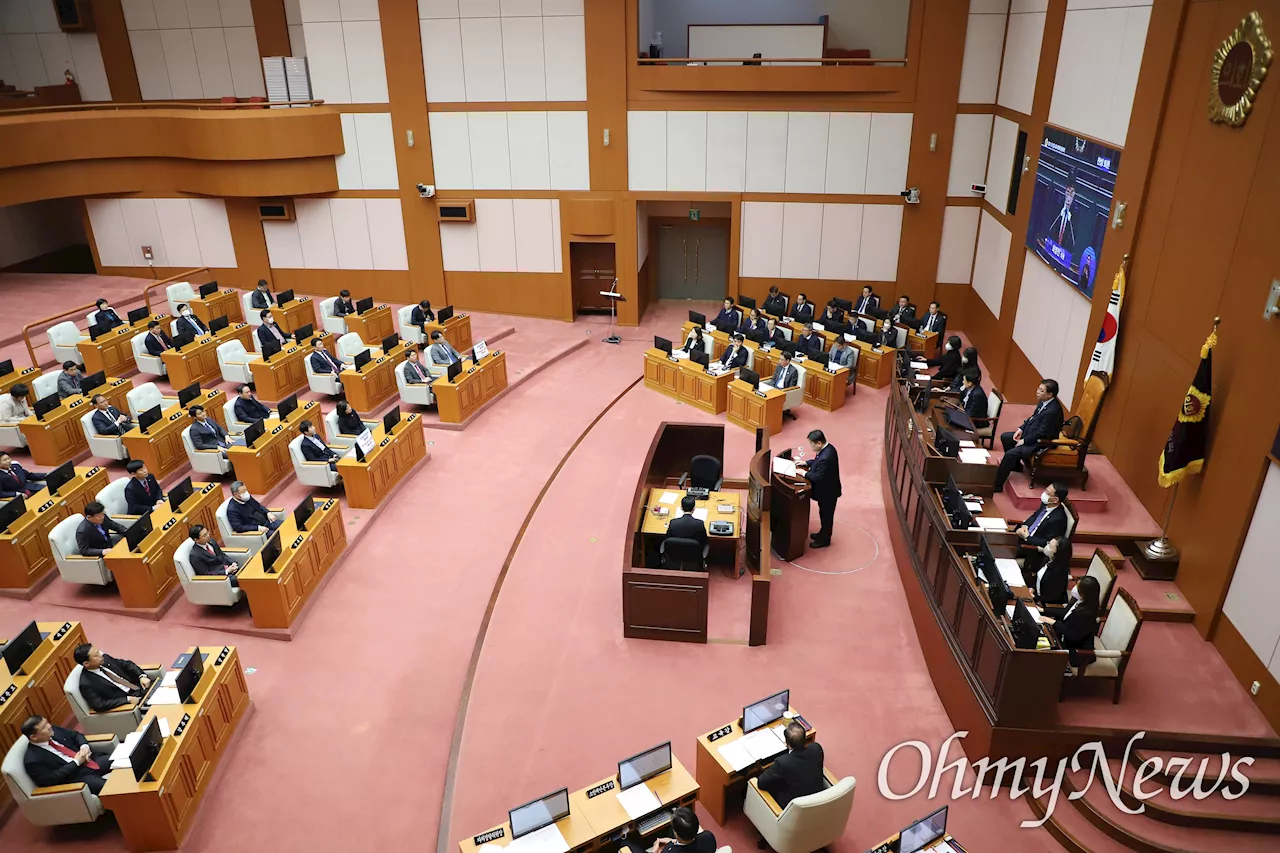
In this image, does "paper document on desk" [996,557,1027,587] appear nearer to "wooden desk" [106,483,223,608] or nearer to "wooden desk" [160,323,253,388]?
"wooden desk" [106,483,223,608]

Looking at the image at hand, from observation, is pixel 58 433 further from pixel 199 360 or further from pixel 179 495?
→ pixel 179 495

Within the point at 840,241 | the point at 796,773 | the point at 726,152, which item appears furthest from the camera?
the point at 840,241

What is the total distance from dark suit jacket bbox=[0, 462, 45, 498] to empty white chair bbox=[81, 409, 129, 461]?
908 millimetres

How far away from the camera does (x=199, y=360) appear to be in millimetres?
Answer: 13383

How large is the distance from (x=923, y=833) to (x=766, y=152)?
13916 millimetres

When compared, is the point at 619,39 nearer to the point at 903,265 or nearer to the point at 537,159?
the point at 537,159

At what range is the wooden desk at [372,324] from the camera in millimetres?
15453

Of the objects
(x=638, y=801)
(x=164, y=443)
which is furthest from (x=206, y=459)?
(x=638, y=801)

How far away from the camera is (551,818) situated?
5598mm

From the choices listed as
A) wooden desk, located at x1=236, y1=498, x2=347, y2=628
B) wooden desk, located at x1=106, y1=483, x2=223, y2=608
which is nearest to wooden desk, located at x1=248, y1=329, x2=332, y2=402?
wooden desk, located at x1=106, y1=483, x2=223, y2=608

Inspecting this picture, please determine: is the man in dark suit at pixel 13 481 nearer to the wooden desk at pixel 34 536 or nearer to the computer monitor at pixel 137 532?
the wooden desk at pixel 34 536

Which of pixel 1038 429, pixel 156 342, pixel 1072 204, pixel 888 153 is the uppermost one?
pixel 888 153

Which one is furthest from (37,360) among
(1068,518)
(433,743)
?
(1068,518)

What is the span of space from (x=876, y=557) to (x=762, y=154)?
32.6 ft
